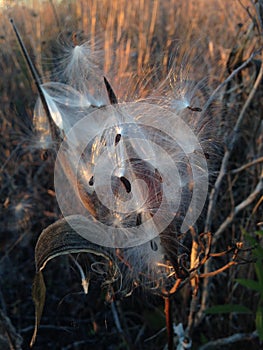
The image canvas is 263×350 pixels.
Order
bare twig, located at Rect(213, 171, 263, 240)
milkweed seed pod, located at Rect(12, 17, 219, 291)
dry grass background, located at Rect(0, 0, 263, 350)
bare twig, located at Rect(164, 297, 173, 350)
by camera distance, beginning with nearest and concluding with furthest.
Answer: milkweed seed pod, located at Rect(12, 17, 219, 291) < bare twig, located at Rect(164, 297, 173, 350) < bare twig, located at Rect(213, 171, 263, 240) < dry grass background, located at Rect(0, 0, 263, 350)

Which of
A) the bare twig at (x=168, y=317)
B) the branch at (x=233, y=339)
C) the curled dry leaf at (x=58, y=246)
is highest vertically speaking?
the curled dry leaf at (x=58, y=246)

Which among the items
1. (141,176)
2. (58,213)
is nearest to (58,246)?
(141,176)

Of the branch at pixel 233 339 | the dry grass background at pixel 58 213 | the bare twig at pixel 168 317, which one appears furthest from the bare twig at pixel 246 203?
the bare twig at pixel 168 317

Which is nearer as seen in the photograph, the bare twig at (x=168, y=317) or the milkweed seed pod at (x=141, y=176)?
the milkweed seed pod at (x=141, y=176)

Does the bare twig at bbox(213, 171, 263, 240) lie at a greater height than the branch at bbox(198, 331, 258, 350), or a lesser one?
greater

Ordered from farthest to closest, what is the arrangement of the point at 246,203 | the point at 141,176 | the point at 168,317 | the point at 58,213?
1. the point at 58,213
2. the point at 246,203
3. the point at 168,317
4. the point at 141,176

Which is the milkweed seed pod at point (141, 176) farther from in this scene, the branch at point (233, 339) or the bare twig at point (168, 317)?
the branch at point (233, 339)

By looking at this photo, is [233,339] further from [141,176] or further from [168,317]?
[141,176]

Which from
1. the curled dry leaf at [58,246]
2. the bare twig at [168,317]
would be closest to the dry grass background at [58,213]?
the bare twig at [168,317]

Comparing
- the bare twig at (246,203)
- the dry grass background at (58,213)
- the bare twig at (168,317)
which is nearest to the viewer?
the bare twig at (168,317)

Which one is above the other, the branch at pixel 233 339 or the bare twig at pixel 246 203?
the bare twig at pixel 246 203

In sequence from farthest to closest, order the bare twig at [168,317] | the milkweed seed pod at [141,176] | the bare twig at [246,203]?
the bare twig at [246,203] → the bare twig at [168,317] → the milkweed seed pod at [141,176]

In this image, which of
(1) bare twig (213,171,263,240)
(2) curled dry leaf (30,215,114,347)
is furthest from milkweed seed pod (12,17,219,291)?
(1) bare twig (213,171,263,240)

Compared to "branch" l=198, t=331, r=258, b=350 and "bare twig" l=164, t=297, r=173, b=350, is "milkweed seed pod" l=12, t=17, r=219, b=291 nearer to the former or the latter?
"bare twig" l=164, t=297, r=173, b=350
